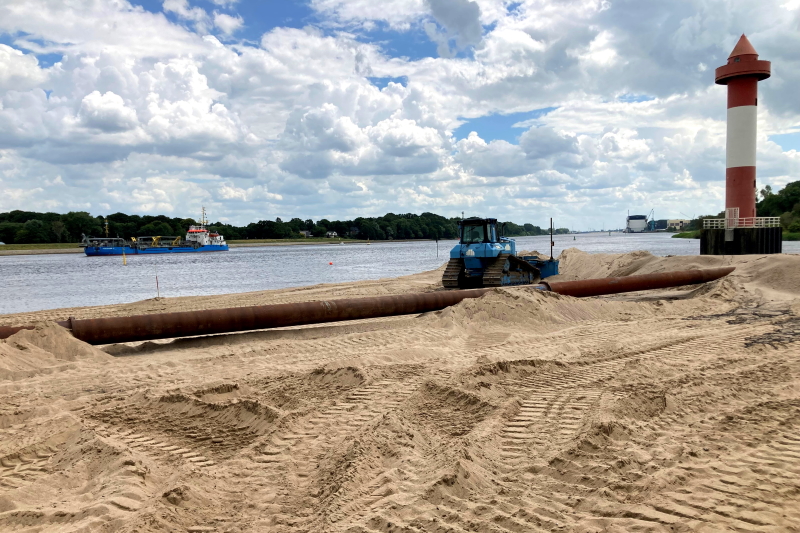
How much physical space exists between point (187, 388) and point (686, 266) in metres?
19.2

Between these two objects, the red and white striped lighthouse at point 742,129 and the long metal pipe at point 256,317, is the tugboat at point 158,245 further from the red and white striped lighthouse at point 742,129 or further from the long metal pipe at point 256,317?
the long metal pipe at point 256,317

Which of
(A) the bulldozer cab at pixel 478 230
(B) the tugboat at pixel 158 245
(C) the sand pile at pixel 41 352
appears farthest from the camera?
(B) the tugboat at pixel 158 245

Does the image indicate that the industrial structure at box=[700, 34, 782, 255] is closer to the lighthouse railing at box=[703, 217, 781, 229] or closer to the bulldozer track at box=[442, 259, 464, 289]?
the lighthouse railing at box=[703, 217, 781, 229]

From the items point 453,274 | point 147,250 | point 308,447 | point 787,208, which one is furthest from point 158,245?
point 787,208

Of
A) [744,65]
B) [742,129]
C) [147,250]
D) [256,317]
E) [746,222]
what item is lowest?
[147,250]

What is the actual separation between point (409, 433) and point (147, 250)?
82.5m

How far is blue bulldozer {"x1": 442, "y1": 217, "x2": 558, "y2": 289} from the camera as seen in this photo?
1888 centimetres

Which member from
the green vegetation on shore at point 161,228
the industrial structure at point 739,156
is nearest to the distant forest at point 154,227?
the green vegetation on shore at point 161,228

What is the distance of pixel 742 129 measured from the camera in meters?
27.5

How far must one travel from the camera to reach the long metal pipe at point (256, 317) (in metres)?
9.62

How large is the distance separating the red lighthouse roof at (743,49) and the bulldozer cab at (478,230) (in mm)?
17708

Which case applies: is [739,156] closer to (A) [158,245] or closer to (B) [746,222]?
(B) [746,222]

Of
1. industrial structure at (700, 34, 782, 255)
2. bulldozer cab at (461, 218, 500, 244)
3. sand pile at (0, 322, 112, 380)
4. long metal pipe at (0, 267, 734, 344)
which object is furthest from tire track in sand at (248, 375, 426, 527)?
industrial structure at (700, 34, 782, 255)

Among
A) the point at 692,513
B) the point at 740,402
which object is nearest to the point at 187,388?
the point at 692,513
